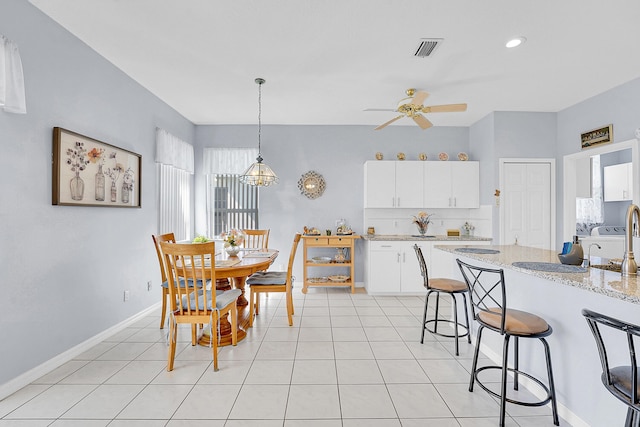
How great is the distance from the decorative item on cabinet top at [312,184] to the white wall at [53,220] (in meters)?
2.57

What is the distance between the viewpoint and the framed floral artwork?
2.52 metres

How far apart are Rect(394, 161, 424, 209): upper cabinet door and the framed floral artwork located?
12.1 ft

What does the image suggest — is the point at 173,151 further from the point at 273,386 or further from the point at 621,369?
the point at 621,369

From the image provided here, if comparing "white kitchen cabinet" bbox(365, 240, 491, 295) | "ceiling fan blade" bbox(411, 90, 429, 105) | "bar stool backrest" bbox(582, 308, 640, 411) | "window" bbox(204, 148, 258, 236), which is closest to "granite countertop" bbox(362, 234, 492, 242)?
"white kitchen cabinet" bbox(365, 240, 491, 295)

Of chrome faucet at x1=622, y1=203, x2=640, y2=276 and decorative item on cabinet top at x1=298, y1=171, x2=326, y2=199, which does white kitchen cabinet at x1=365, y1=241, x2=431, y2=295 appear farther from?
chrome faucet at x1=622, y1=203, x2=640, y2=276

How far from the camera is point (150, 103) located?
3893mm

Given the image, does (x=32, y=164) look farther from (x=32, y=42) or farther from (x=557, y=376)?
(x=557, y=376)

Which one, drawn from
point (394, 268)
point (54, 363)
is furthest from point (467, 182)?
point (54, 363)

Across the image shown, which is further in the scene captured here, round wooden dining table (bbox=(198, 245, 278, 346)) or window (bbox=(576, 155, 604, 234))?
window (bbox=(576, 155, 604, 234))

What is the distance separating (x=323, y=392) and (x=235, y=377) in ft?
2.30

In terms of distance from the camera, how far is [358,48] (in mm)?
2824

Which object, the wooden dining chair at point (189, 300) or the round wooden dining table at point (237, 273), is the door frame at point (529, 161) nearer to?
the round wooden dining table at point (237, 273)

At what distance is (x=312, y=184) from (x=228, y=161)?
149 cm

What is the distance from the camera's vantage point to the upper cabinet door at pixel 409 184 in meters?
5.00
